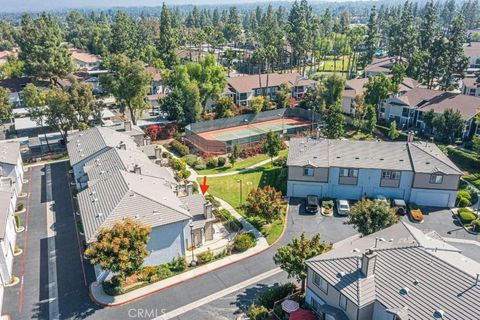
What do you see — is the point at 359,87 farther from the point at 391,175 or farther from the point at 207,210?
the point at 207,210

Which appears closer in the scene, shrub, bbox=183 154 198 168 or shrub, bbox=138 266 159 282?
shrub, bbox=138 266 159 282

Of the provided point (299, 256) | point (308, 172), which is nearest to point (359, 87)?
point (308, 172)

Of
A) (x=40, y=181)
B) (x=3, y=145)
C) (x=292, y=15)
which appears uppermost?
(x=292, y=15)

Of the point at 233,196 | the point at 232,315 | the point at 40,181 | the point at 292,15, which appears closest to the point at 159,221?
the point at 232,315

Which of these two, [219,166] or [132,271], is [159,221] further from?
[219,166]

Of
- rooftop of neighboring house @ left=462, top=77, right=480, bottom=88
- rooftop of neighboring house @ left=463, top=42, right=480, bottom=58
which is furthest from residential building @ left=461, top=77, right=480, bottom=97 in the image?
rooftop of neighboring house @ left=463, top=42, right=480, bottom=58

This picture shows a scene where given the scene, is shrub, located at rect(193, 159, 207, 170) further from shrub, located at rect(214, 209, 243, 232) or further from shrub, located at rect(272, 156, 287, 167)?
shrub, located at rect(214, 209, 243, 232)
